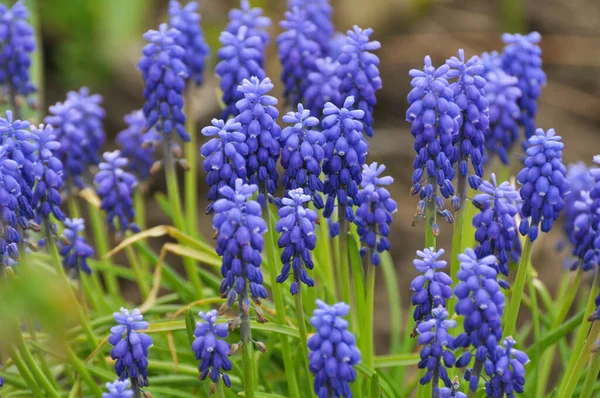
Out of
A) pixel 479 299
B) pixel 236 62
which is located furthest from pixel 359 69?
pixel 479 299

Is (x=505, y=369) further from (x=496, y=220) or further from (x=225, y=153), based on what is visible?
(x=225, y=153)

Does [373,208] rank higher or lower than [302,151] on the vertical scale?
lower

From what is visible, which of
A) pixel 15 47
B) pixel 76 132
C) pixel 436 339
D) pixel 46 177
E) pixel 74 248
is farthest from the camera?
pixel 76 132

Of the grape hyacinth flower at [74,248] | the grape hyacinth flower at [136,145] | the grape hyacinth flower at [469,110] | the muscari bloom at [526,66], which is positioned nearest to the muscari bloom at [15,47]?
the grape hyacinth flower at [136,145]

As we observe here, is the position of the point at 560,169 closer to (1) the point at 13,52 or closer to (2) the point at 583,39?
(1) the point at 13,52

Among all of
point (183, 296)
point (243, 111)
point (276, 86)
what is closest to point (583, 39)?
point (276, 86)

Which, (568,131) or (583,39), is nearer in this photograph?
(568,131)

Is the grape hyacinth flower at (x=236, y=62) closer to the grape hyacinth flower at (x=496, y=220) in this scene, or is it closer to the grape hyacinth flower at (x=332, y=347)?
the grape hyacinth flower at (x=496, y=220)
